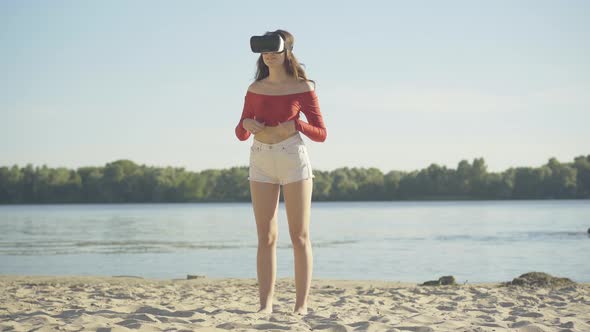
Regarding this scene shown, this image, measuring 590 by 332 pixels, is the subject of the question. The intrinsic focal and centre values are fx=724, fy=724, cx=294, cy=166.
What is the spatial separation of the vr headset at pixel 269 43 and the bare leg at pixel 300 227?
3.17ft

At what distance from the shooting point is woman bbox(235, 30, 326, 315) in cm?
517

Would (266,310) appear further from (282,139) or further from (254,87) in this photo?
(254,87)

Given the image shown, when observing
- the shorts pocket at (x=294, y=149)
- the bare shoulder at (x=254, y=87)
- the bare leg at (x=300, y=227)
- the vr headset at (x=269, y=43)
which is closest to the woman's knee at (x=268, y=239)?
the bare leg at (x=300, y=227)

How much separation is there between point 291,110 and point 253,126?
0.31 metres

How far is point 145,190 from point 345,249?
82361 mm

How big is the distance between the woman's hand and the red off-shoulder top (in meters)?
0.11

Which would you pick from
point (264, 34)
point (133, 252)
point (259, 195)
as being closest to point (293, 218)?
point (259, 195)

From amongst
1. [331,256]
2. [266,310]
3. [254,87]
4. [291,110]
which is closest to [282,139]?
[291,110]

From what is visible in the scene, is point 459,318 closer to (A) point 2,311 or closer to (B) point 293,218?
(B) point 293,218

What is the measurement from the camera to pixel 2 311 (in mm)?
6395

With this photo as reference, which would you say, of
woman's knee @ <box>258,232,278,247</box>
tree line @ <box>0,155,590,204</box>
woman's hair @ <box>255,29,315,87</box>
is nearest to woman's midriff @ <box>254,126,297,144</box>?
woman's hair @ <box>255,29,315,87</box>

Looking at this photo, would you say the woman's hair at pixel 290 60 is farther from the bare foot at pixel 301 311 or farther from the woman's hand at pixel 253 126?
the bare foot at pixel 301 311

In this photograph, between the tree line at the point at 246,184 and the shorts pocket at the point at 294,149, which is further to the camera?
the tree line at the point at 246,184

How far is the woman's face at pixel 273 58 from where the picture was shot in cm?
527
